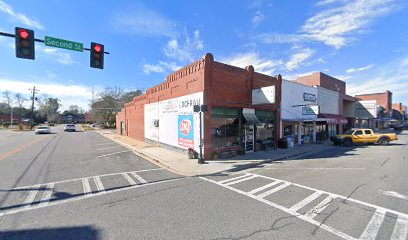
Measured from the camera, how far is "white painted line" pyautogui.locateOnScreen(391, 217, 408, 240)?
3846 millimetres

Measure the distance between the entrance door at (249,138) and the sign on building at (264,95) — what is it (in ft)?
6.41

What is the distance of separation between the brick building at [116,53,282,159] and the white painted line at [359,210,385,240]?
8.61 meters

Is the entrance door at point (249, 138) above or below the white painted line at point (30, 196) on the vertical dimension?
above

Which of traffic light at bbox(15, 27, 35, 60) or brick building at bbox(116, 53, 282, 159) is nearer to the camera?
traffic light at bbox(15, 27, 35, 60)

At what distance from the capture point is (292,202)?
5.70 m

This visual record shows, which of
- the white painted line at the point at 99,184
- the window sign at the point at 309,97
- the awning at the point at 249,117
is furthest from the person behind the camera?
the window sign at the point at 309,97

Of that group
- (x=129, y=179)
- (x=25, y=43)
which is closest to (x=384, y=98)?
(x=129, y=179)

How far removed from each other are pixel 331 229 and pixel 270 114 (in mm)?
13679

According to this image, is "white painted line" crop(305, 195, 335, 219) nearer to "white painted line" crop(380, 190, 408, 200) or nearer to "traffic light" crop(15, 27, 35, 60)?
"white painted line" crop(380, 190, 408, 200)

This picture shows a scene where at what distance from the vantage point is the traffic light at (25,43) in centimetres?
783

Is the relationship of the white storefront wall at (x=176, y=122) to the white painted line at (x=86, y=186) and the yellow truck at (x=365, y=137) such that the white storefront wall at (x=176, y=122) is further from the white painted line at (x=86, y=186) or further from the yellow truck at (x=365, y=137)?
the yellow truck at (x=365, y=137)

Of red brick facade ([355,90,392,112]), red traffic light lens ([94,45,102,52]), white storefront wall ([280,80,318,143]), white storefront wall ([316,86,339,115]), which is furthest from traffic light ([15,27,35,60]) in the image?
red brick facade ([355,90,392,112])

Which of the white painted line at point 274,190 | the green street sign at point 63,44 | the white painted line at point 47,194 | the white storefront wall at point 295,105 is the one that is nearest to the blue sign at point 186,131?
the white painted line at point 274,190

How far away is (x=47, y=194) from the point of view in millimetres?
6535
